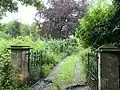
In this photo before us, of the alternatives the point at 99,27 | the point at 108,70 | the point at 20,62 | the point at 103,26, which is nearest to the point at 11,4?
the point at 20,62

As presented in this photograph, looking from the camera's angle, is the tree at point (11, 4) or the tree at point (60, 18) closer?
the tree at point (11, 4)

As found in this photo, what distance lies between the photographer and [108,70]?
6602 millimetres

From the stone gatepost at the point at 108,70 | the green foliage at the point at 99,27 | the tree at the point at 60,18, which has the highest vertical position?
the tree at the point at 60,18

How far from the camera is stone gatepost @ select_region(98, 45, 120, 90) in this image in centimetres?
655

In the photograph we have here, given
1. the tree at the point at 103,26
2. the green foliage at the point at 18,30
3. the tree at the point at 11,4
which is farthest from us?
the green foliage at the point at 18,30

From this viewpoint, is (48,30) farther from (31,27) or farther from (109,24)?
(109,24)

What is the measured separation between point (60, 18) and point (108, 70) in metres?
25.3

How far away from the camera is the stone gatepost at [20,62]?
8914 mm

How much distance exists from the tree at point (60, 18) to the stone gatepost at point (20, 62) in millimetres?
22269

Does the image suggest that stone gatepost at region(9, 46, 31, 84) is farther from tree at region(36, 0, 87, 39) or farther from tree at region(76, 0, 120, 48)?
tree at region(36, 0, 87, 39)

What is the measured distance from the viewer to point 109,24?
8742 millimetres

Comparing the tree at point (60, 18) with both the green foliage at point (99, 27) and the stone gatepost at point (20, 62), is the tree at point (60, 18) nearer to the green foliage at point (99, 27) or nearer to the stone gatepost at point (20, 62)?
the green foliage at point (99, 27)

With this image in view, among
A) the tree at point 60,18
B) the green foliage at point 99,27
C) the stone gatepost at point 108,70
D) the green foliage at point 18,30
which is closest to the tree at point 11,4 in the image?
the green foliage at point 99,27

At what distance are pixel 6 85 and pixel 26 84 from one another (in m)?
0.72
